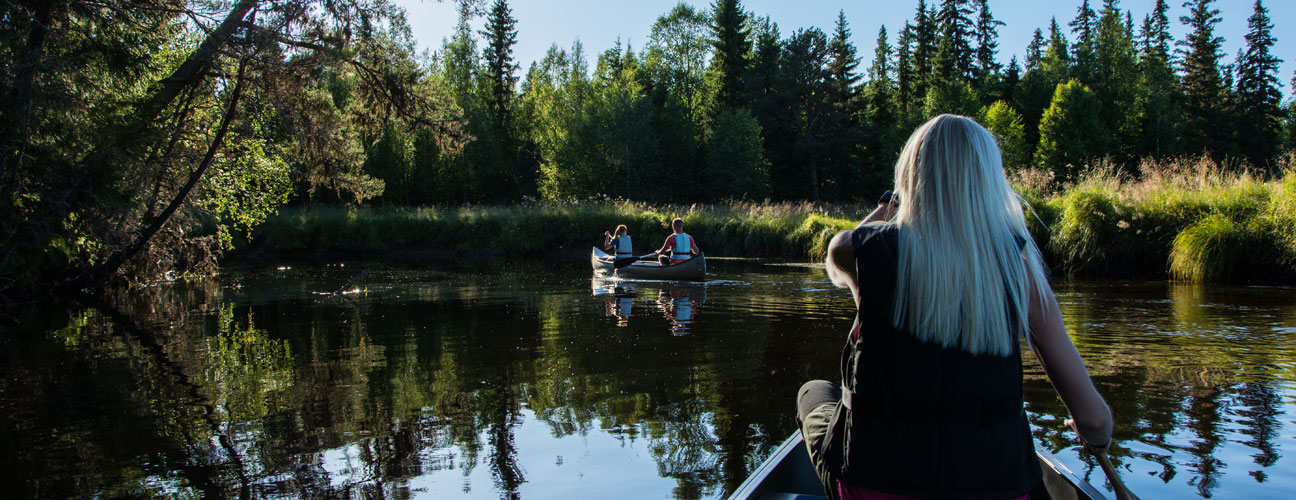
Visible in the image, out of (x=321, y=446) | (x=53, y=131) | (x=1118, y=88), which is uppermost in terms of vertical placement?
(x=1118, y=88)

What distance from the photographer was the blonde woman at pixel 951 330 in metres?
1.81

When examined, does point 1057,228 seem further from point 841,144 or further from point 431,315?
point 841,144

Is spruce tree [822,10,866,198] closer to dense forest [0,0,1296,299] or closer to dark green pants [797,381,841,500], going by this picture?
dense forest [0,0,1296,299]

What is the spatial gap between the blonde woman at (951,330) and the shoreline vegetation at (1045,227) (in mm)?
8339

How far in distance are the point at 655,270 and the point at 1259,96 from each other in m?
49.6

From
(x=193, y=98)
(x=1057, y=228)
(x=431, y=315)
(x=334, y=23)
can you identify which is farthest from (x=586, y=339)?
(x=1057, y=228)

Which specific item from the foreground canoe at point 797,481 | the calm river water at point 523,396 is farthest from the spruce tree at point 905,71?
the foreground canoe at point 797,481

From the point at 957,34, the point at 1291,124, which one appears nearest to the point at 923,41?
Answer: the point at 957,34

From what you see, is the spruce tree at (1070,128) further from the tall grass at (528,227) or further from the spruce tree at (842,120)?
the tall grass at (528,227)

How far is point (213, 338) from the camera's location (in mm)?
9664

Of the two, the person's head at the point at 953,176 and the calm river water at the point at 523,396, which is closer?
the person's head at the point at 953,176

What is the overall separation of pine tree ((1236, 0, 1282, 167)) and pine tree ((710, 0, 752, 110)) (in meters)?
29.0

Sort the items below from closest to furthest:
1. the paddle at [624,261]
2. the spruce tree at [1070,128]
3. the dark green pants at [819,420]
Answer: the dark green pants at [819,420]
the paddle at [624,261]
the spruce tree at [1070,128]

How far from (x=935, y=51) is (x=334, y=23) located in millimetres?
48425
